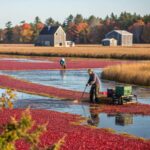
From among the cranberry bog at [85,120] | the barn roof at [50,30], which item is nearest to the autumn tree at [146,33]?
the barn roof at [50,30]

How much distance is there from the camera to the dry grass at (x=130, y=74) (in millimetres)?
36000

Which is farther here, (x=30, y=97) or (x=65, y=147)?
(x=30, y=97)

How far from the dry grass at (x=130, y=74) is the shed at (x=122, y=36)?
11581 centimetres

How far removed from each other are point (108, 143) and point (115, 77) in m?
26.9

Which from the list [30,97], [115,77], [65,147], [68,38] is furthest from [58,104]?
[68,38]

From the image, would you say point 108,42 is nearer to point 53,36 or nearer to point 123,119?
point 53,36

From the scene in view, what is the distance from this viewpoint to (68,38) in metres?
189

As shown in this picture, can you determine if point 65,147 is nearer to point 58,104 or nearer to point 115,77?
point 58,104

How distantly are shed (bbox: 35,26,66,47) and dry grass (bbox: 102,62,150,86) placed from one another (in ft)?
356

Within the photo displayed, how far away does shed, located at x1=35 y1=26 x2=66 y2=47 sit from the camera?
15105 cm

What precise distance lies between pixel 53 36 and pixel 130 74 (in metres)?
114

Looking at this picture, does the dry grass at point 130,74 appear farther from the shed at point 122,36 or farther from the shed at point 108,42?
the shed at point 122,36

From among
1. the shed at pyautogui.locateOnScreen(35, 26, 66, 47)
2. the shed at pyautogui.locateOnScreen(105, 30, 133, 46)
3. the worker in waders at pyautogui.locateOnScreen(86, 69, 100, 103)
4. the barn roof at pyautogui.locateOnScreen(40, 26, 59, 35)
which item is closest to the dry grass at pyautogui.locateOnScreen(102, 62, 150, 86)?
the worker in waders at pyautogui.locateOnScreen(86, 69, 100, 103)

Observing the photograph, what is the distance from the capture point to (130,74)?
38.3 meters
